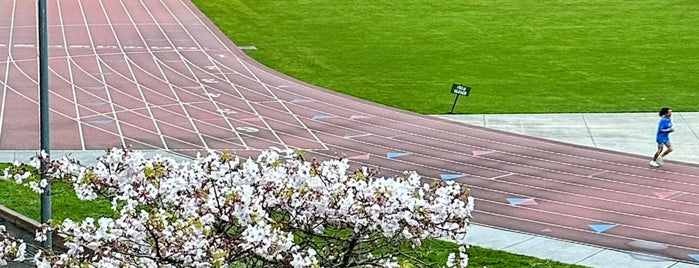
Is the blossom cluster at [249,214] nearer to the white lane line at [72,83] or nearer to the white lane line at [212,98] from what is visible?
the white lane line at [212,98]

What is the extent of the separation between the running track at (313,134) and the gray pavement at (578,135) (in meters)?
0.40

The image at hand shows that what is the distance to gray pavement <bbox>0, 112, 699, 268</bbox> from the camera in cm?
1481

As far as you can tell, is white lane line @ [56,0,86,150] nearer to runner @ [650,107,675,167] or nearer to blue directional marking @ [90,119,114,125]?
blue directional marking @ [90,119,114,125]

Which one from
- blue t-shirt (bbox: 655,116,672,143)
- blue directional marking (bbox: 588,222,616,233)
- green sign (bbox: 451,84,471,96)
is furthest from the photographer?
green sign (bbox: 451,84,471,96)

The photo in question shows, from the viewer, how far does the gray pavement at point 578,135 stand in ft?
48.6

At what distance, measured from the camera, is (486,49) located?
29.8m

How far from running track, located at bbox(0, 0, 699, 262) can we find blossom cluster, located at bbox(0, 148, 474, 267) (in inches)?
300

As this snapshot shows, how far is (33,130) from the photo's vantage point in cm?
2053

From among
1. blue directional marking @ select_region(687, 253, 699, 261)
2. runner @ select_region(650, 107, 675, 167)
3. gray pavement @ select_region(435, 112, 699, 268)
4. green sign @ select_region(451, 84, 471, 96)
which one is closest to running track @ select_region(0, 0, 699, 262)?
blue directional marking @ select_region(687, 253, 699, 261)

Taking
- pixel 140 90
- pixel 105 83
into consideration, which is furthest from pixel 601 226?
pixel 105 83

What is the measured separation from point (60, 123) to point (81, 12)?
13.9 m

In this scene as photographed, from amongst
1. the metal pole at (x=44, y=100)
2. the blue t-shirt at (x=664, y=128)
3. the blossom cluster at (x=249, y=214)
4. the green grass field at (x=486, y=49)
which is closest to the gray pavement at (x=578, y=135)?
the green grass field at (x=486, y=49)

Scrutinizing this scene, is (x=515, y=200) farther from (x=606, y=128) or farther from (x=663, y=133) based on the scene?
(x=606, y=128)

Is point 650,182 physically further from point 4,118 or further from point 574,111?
point 4,118
